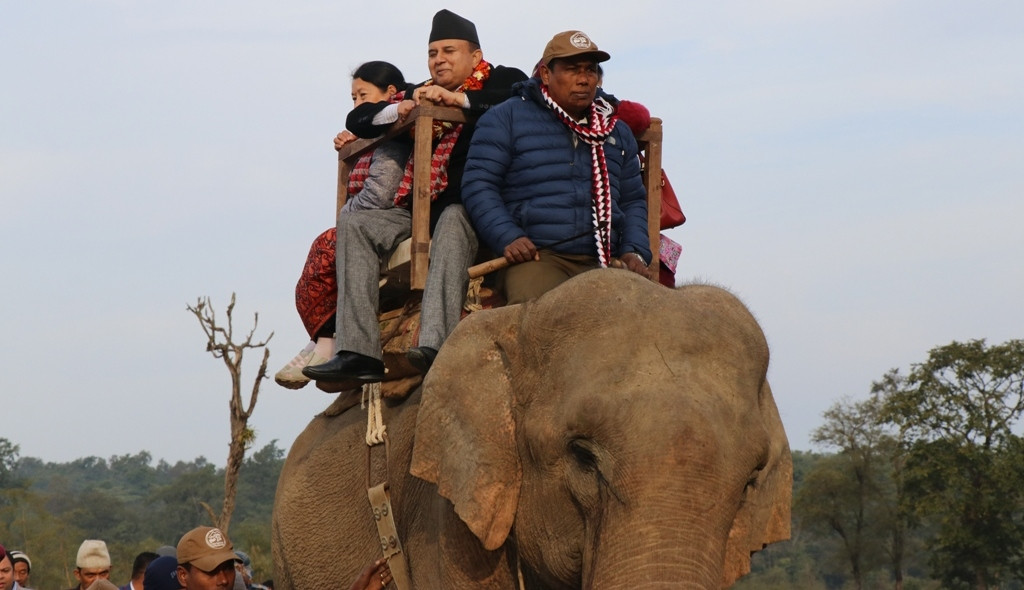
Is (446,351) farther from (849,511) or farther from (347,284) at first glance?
(849,511)

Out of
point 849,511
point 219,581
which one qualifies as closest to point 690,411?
point 219,581

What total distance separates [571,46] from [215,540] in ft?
8.11

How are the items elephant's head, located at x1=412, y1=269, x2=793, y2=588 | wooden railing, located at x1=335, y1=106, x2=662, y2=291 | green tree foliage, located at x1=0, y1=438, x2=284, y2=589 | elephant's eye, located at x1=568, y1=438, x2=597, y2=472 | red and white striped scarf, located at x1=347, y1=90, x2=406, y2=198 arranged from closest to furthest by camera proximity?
elephant's head, located at x1=412, y1=269, x2=793, y2=588, elephant's eye, located at x1=568, y1=438, x2=597, y2=472, wooden railing, located at x1=335, y1=106, x2=662, y2=291, red and white striped scarf, located at x1=347, y1=90, x2=406, y2=198, green tree foliage, located at x1=0, y1=438, x2=284, y2=589

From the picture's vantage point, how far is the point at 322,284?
7492mm

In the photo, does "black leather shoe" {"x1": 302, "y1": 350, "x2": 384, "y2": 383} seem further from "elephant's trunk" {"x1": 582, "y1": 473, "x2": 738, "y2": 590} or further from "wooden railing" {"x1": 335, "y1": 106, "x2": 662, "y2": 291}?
"elephant's trunk" {"x1": 582, "y1": 473, "x2": 738, "y2": 590}

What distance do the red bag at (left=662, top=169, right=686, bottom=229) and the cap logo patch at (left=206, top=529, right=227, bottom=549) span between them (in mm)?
2509

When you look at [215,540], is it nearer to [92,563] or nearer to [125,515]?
[92,563]

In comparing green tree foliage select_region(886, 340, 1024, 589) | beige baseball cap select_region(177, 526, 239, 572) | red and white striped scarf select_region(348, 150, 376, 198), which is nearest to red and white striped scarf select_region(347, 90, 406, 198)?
red and white striped scarf select_region(348, 150, 376, 198)

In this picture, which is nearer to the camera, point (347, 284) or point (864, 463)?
point (347, 284)

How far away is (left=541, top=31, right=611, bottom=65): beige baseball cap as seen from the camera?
634 cm

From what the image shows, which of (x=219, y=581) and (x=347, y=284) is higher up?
(x=347, y=284)

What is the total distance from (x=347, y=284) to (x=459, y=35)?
126 centimetres

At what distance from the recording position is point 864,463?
181ft

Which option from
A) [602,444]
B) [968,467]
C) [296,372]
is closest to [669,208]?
[296,372]
